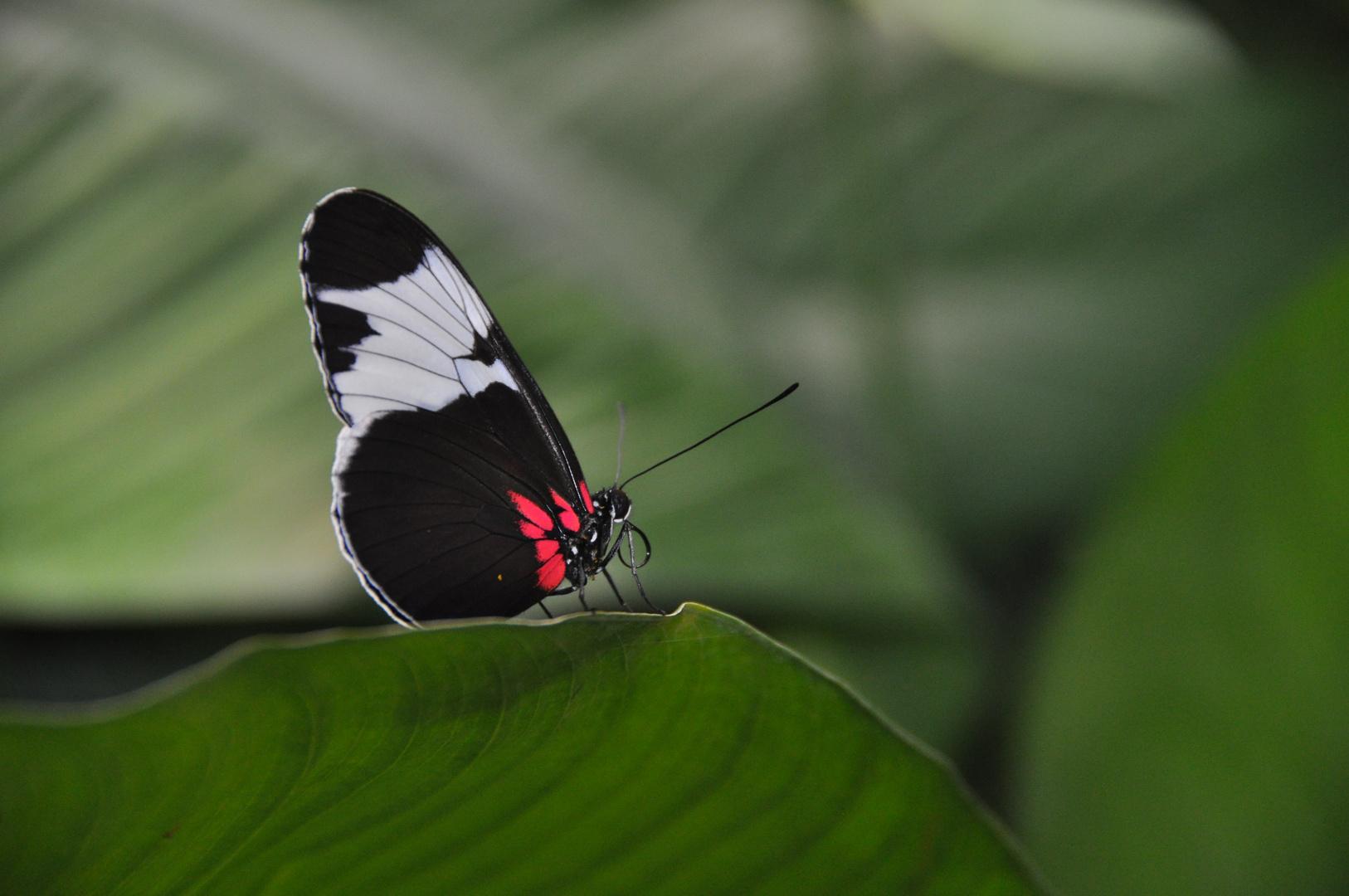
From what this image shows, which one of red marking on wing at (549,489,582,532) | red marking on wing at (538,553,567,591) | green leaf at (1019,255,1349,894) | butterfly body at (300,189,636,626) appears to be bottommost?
green leaf at (1019,255,1349,894)

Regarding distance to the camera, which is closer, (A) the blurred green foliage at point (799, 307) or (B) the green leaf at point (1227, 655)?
(B) the green leaf at point (1227, 655)

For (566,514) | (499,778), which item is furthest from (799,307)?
(499,778)

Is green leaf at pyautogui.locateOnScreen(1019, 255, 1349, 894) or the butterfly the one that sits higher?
the butterfly

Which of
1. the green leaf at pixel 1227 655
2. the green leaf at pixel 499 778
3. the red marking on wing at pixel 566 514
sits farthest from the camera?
the red marking on wing at pixel 566 514

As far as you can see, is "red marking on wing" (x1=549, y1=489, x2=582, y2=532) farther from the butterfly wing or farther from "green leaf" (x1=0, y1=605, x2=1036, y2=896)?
"green leaf" (x1=0, y1=605, x2=1036, y2=896)

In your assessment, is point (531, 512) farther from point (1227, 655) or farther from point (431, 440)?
point (1227, 655)

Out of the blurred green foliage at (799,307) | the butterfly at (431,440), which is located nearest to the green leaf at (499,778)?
the butterfly at (431,440)

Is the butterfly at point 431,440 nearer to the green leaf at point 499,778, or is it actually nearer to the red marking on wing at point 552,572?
the red marking on wing at point 552,572

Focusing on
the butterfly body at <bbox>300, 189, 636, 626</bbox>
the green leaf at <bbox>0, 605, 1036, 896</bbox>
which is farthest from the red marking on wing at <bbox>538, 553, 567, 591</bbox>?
the green leaf at <bbox>0, 605, 1036, 896</bbox>
